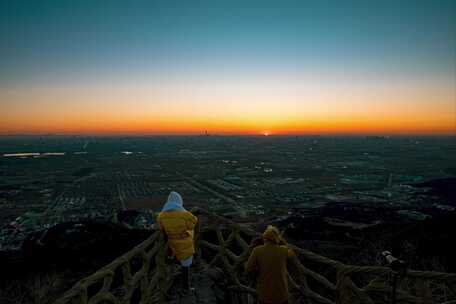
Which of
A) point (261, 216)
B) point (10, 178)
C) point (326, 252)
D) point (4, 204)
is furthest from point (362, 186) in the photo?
point (10, 178)

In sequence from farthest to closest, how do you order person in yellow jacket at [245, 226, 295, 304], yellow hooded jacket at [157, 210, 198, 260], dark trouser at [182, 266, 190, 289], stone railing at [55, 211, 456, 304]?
dark trouser at [182, 266, 190, 289], yellow hooded jacket at [157, 210, 198, 260], person in yellow jacket at [245, 226, 295, 304], stone railing at [55, 211, 456, 304]

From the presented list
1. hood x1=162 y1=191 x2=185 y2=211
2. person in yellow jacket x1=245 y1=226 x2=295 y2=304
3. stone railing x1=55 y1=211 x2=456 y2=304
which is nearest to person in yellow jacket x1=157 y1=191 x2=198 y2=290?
hood x1=162 y1=191 x2=185 y2=211

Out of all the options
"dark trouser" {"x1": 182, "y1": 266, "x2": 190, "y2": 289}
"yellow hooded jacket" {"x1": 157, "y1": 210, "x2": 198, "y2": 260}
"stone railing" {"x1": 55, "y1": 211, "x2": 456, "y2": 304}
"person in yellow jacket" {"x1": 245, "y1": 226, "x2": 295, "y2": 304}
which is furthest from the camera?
"dark trouser" {"x1": 182, "y1": 266, "x2": 190, "y2": 289}

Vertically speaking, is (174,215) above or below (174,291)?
above

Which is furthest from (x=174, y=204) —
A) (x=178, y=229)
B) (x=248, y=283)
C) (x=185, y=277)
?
(x=248, y=283)

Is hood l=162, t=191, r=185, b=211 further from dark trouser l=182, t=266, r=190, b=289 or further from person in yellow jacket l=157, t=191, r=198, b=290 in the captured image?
dark trouser l=182, t=266, r=190, b=289

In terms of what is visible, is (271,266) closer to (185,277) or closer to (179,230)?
(179,230)

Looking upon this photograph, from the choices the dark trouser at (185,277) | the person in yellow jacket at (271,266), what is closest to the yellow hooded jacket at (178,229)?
the dark trouser at (185,277)

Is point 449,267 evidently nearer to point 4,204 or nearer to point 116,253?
point 116,253
